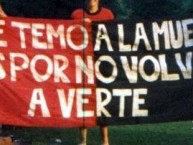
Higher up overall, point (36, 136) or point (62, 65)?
point (62, 65)

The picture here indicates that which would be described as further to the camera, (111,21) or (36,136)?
(36,136)

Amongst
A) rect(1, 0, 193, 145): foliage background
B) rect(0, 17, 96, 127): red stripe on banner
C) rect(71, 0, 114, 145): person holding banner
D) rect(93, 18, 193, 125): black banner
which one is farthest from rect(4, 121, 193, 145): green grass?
rect(93, 18, 193, 125): black banner

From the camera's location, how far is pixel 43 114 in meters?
10.6

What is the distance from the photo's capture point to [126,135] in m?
13.9

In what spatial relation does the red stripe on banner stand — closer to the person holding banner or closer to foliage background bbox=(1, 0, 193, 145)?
the person holding banner

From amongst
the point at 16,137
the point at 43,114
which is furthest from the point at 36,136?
the point at 43,114

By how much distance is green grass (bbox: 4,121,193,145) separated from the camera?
42.6 feet

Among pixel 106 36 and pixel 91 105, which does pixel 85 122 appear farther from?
pixel 106 36

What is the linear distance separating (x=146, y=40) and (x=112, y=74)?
0.60m

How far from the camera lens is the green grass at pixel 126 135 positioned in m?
13.0

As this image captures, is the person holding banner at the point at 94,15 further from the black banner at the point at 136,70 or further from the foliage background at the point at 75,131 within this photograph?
the foliage background at the point at 75,131

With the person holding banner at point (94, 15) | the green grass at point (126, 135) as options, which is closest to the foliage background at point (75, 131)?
the green grass at point (126, 135)

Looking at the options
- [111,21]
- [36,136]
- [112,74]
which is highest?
[111,21]

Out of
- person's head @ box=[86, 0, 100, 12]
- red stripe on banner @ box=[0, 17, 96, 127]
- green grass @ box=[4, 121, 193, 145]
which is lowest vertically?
green grass @ box=[4, 121, 193, 145]
